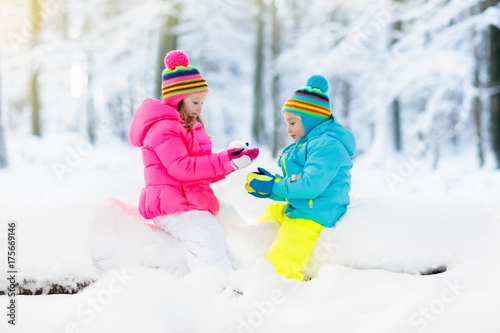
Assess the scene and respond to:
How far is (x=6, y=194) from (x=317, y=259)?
2.40 m

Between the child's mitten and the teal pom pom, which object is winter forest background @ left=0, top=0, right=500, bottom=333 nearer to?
the child's mitten

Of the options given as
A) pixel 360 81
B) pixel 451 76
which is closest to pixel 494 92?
pixel 451 76

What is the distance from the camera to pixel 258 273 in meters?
2.65

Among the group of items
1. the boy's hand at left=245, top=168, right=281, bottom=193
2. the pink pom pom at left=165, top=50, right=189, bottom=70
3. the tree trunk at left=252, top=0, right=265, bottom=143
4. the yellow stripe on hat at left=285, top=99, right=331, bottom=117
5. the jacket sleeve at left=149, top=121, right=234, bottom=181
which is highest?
the tree trunk at left=252, top=0, right=265, bottom=143

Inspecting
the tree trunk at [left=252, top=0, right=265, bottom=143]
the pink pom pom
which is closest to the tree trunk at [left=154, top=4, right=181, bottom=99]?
the tree trunk at [left=252, top=0, right=265, bottom=143]

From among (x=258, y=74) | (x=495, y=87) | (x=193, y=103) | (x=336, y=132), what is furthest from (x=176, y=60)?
(x=258, y=74)

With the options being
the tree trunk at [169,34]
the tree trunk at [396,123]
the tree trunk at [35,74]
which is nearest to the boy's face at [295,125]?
the tree trunk at [169,34]

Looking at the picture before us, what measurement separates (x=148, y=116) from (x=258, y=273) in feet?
4.48

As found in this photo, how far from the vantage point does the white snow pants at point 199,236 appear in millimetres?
2777

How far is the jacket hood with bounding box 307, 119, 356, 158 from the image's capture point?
9.61 feet

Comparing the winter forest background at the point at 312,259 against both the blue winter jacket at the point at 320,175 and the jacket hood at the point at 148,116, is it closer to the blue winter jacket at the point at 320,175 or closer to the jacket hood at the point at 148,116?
the blue winter jacket at the point at 320,175

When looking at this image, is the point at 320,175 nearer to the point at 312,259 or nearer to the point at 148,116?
the point at 312,259

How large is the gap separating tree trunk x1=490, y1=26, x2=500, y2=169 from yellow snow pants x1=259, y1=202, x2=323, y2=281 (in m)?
7.35

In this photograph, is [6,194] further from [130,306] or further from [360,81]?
[360,81]
